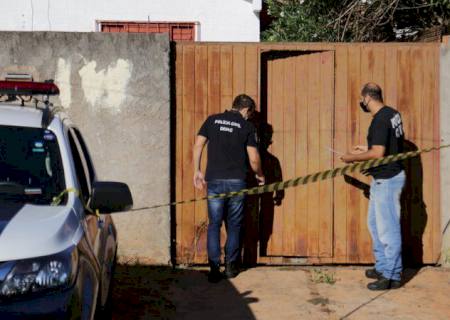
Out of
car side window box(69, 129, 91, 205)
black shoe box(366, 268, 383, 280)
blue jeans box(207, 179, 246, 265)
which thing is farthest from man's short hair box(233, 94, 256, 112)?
car side window box(69, 129, 91, 205)

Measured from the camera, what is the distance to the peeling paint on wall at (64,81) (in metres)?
8.54

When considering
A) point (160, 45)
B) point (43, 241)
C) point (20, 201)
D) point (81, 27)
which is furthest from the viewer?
point (81, 27)

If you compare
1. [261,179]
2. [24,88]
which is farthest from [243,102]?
[24,88]

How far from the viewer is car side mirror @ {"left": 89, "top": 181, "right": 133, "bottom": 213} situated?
464 cm

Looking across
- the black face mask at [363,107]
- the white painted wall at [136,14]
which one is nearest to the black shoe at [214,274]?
the black face mask at [363,107]

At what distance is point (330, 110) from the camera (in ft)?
28.7

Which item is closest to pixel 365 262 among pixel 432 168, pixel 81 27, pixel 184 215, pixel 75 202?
pixel 432 168

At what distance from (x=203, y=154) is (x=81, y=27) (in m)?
7.80

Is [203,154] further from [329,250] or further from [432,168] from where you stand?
[432,168]

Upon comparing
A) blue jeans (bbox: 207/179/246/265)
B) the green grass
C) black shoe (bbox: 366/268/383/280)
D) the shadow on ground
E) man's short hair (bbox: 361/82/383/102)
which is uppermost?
man's short hair (bbox: 361/82/383/102)

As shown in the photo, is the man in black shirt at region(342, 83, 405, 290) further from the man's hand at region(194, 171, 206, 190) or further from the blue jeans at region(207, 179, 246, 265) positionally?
the man's hand at region(194, 171, 206, 190)

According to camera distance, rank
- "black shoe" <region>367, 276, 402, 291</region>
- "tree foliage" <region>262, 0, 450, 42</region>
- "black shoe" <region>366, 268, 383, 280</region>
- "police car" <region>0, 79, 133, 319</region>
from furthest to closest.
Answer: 1. "tree foliage" <region>262, 0, 450, 42</region>
2. "black shoe" <region>366, 268, 383, 280</region>
3. "black shoe" <region>367, 276, 402, 291</region>
4. "police car" <region>0, 79, 133, 319</region>

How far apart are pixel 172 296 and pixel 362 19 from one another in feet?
20.6

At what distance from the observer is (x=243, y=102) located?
8.15m
